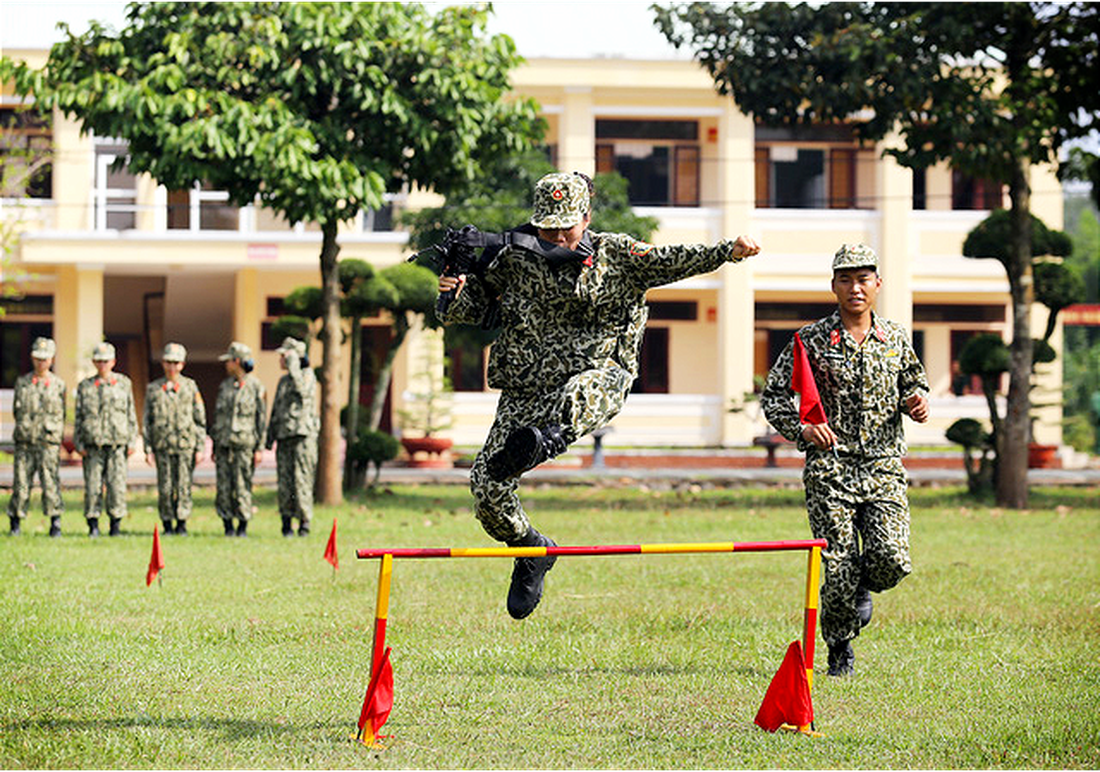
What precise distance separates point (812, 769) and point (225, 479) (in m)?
11.8

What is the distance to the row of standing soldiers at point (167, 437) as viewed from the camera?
54.4 feet

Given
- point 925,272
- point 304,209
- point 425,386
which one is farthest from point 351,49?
point 925,272

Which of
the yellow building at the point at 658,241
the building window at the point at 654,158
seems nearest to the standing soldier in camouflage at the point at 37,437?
the yellow building at the point at 658,241

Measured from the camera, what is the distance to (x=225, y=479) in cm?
1686

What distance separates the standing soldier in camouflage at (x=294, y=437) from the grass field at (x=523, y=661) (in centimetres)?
69

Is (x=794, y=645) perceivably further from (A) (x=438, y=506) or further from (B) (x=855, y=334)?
(A) (x=438, y=506)

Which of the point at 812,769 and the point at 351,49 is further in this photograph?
the point at 351,49

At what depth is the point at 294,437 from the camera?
17.1 meters

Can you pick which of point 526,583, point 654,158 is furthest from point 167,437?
point 654,158

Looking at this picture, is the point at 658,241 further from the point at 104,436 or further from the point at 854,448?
the point at 854,448

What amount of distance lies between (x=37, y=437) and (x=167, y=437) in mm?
1357

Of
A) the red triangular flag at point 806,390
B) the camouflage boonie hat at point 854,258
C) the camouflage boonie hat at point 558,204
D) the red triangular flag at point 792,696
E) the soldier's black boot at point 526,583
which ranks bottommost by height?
the red triangular flag at point 792,696

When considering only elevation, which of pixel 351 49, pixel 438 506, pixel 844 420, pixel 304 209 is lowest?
pixel 438 506

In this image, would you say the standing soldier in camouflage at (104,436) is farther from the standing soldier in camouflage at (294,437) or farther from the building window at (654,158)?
the building window at (654,158)
